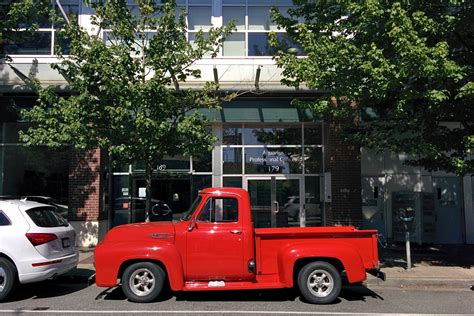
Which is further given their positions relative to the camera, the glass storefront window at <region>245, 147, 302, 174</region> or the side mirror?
the glass storefront window at <region>245, 147, 302, 174</region>

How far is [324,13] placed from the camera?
36.1 ft

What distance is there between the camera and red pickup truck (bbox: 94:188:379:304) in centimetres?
746

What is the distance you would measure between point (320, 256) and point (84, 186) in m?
9.02

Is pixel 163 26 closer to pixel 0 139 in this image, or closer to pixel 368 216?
pixel 0 139

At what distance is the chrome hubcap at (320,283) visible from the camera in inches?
298

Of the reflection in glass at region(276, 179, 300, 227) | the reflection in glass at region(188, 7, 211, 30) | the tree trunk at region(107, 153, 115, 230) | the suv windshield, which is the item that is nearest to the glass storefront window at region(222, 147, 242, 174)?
the reflection in glass at region(276, 179, 300, 227)

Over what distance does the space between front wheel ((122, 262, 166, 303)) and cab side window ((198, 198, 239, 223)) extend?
1.12 meters

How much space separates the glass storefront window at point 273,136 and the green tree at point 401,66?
4159 mm

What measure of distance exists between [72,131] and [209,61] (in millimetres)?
5869

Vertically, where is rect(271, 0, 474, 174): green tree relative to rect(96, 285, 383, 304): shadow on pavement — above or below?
above

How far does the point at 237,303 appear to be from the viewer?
7.59 meters

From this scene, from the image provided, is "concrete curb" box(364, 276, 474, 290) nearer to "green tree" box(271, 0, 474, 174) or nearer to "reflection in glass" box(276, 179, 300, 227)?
"green tree" box(271, 0, 474, 174)

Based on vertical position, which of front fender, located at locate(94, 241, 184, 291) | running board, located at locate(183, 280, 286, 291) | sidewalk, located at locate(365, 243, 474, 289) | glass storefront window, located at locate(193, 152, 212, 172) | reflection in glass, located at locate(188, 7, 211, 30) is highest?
reflection in glass, located at locate(188, 7, 211, 30)

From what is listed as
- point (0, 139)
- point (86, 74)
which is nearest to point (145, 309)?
point (86, 74)
